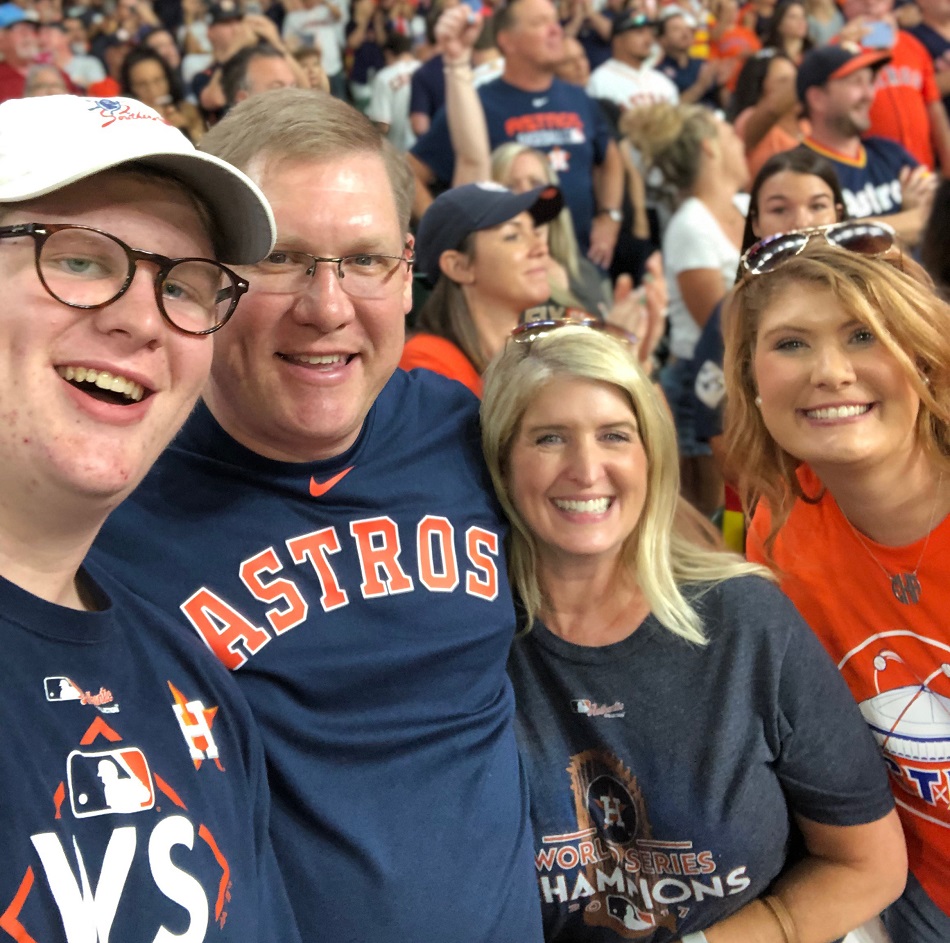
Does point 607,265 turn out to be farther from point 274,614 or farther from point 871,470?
point 274,614

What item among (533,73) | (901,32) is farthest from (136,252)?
(901,32)

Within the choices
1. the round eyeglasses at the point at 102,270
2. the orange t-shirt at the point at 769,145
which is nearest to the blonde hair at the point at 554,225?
the orange t-shirt at the point at 769,145

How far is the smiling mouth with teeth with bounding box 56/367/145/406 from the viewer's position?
43.8 inches

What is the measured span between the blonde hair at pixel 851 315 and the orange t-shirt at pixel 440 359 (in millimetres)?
968

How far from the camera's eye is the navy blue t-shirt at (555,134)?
480 cm

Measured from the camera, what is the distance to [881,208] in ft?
15.7

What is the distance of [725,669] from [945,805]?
467 mm

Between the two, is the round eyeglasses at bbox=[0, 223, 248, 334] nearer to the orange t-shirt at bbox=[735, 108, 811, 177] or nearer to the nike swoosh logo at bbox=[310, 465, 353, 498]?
the nike swoosh logo at bbox=[310, 465, 353, 498]

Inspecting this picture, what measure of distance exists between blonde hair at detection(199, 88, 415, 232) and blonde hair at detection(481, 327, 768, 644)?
378 mm

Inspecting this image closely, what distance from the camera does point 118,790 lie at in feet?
3.62

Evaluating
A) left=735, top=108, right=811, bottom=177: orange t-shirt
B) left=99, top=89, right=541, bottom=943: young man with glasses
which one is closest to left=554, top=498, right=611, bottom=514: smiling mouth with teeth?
left=99, top=89, right=541, bottom=943: young man with glasses

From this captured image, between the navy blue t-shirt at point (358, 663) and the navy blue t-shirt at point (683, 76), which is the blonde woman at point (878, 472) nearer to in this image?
the navy blue t-shirt at point (358, 663)

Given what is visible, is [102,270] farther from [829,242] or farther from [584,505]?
[829,242]

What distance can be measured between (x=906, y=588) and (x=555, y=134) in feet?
12.2
